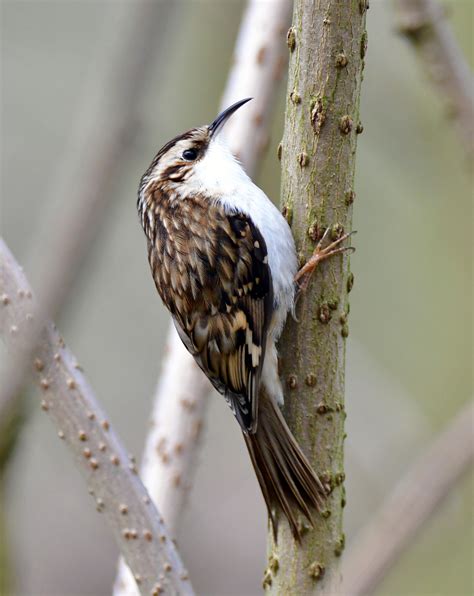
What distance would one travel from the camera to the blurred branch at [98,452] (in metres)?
1.72

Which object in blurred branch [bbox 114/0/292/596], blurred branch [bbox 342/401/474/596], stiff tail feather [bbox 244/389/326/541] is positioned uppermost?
blurred branch [bbox 114/0/292/596]

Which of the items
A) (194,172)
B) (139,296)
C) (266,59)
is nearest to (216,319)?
(194,172)

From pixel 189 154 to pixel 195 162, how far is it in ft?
0.11

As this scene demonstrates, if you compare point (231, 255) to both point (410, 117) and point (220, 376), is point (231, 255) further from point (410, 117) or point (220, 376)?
point (410, 117)

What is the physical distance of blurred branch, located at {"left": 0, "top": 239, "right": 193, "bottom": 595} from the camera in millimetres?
1719

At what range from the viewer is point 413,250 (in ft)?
16.7

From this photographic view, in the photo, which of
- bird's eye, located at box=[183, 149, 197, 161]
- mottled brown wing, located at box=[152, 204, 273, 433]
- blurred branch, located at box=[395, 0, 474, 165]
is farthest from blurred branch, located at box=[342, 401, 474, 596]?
bird's eye, located at box=[183, 149, 197, 161]

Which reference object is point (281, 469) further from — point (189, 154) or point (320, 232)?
point (189, 154)

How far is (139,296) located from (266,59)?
283 cm

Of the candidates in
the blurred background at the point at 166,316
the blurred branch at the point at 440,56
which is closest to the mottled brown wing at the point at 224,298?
the blurred branch at the point at 440,56

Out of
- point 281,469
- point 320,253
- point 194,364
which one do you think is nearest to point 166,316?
point 194,364

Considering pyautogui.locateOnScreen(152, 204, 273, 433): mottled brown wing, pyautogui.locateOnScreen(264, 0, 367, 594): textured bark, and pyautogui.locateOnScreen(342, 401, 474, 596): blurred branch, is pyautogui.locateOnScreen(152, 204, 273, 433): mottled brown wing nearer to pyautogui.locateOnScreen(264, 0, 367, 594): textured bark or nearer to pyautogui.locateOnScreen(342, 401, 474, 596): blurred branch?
pyautogui.locateOnScreen(264, 0, 367, 594): textured bark

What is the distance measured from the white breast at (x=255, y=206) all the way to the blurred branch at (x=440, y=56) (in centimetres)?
65

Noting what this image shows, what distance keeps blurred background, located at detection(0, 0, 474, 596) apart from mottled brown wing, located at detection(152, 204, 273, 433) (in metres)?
1.20
